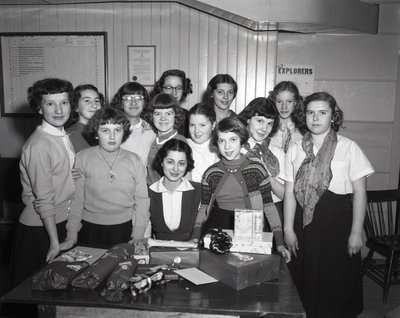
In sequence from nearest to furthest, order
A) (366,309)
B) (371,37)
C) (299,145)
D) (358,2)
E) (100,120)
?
1. (100,120)
2. (299,145)
3. (366,309)
4. (358,2)
5. (371,37)

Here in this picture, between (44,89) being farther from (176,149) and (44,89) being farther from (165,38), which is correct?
(165,38)

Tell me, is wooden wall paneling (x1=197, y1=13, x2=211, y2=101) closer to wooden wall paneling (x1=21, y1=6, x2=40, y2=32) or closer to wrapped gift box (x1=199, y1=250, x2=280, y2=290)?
wooden wall paneling (x1=21, y1=6, x2=40, y2=32)

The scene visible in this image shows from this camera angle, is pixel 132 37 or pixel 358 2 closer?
pixel 358 2

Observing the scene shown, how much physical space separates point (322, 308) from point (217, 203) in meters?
0.93

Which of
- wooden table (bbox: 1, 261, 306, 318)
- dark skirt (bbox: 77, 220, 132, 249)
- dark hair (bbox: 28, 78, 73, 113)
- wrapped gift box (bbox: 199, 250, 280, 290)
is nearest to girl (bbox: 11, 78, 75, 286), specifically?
dark hair (bbox: 28, 78, 73, 113)

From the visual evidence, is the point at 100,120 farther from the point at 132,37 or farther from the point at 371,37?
the point at 371,37

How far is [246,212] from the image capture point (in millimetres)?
1746

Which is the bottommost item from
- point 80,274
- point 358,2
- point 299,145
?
point 80,274

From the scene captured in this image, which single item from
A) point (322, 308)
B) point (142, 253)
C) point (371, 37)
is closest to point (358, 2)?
point (371, 37)

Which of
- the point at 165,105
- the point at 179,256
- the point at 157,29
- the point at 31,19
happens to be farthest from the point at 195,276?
the point at 31,19

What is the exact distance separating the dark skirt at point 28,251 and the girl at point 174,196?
65 cm

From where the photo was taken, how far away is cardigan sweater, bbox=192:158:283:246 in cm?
225

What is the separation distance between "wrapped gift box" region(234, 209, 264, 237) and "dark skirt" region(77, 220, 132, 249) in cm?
88

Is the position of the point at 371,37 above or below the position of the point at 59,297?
above
